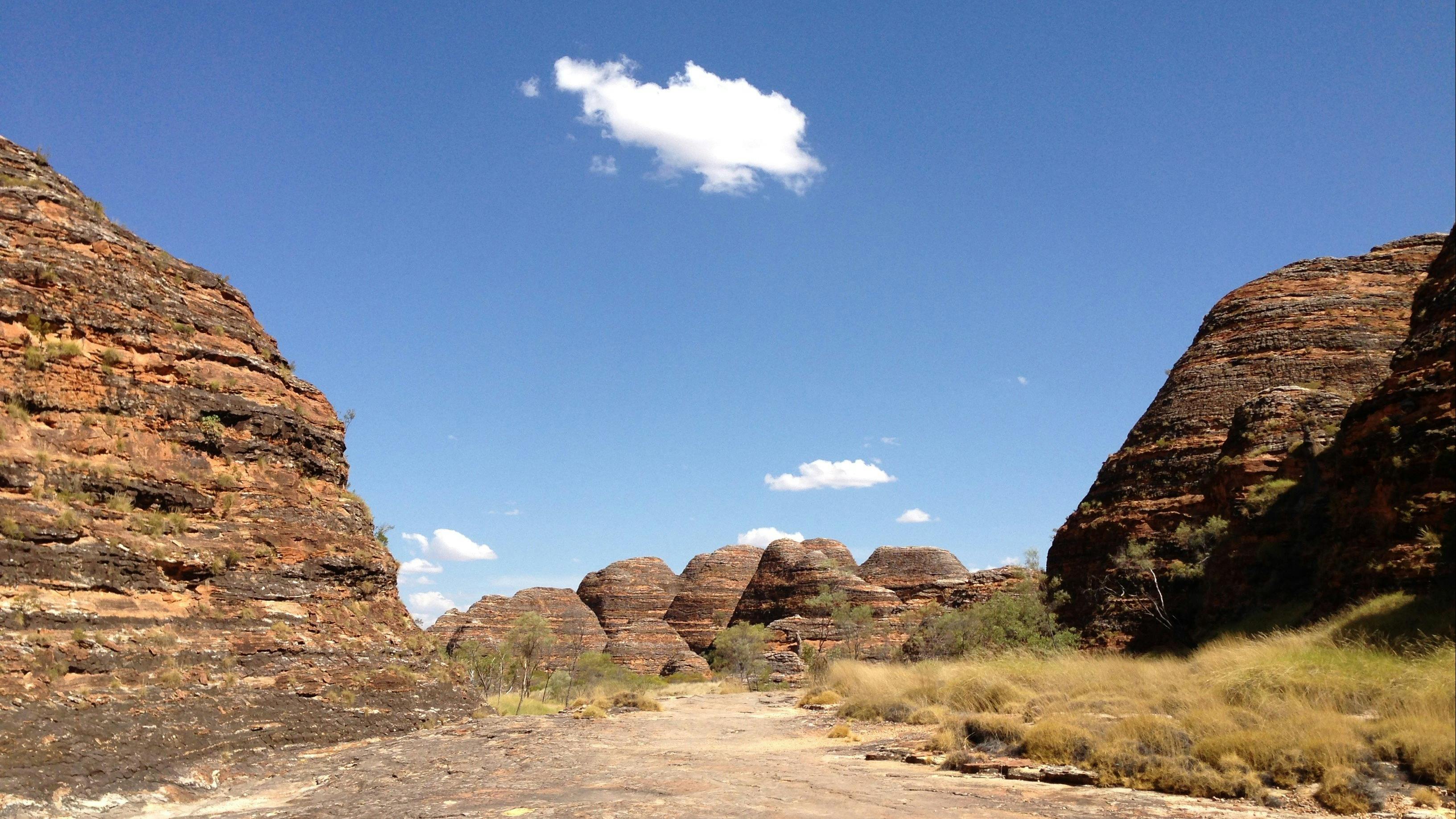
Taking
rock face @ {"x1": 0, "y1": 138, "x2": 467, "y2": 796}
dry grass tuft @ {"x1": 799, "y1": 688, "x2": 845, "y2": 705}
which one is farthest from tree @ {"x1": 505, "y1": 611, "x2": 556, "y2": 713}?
rock face @ {"x1": 0, "y1": 138, "x2": 467, "y2": 796}

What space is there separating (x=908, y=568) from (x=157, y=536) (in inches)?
Answer: 2397

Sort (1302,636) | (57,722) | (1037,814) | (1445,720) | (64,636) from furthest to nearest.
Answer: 1. (1302,636)
2. (64,636)
3. (57,722)
4. (1445,720)
5. (1037,814)

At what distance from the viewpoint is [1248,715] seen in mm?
11133

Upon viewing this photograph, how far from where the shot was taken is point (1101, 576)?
30.9 metres

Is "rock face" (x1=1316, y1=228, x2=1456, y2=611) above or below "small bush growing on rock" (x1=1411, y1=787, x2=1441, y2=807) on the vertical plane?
above

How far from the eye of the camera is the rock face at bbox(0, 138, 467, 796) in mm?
11078

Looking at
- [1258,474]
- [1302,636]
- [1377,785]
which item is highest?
[1258,474]

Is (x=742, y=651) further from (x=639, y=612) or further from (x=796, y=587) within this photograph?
(x=639, y=612)

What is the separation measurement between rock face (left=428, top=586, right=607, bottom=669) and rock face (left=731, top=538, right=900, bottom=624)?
36.1 feet

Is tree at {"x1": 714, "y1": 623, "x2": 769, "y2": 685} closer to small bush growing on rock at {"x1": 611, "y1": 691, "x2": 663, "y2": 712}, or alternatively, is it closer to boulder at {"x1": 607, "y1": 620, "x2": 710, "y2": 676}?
boulder at {"x1": 607, "y1": 620, "x2": 710, "y2": 676}

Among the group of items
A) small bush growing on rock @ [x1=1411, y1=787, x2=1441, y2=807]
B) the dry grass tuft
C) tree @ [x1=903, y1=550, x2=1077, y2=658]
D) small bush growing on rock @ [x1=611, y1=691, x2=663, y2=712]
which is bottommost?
the dry grass tuft

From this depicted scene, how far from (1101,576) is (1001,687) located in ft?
52.4

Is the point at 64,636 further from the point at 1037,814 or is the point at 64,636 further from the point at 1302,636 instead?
the point at 1302,636

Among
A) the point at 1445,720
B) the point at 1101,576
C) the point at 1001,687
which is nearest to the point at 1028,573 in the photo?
the point at 1101,576
